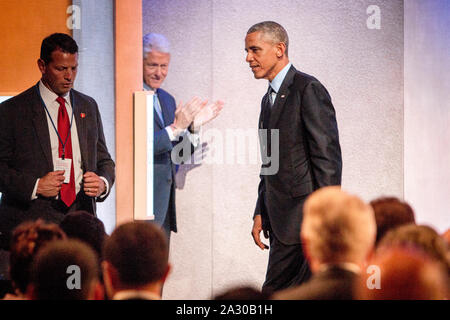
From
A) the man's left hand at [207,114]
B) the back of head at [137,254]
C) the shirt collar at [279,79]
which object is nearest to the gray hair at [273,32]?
the shirt collar at [279,79]

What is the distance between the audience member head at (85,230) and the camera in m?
2.80

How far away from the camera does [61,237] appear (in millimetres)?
2441

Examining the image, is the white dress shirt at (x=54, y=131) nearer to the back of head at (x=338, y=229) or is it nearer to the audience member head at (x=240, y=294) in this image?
the back of head at (x=338, y=229)

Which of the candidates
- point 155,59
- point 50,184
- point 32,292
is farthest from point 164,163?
point 32,292

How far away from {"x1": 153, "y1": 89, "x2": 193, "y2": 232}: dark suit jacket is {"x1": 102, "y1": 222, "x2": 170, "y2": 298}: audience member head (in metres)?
2.28

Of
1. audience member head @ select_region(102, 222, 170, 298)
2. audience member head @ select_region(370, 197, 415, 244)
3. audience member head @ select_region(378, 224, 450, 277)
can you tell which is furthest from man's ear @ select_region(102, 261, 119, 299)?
audience member head @ select_region(370, 197, 415, 244)

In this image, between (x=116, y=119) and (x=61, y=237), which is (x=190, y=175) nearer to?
(x=116, y=119)

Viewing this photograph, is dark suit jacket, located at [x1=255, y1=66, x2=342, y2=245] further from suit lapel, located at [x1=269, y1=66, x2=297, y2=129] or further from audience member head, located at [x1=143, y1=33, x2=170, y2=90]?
audience member head, located at [x1=143, y1=33, x2=170, y2=90]

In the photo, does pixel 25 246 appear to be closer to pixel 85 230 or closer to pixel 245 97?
pixel 85 230

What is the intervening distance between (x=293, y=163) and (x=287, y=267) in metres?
0.60

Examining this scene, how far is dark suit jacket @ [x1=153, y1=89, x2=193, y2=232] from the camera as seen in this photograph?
14.6 feet

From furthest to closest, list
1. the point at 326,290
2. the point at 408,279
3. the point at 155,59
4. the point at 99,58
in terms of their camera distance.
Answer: the point at 155,59
the point at 99,58
the point at 326,290
the point at 408,279

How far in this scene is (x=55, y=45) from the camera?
12.7 feet

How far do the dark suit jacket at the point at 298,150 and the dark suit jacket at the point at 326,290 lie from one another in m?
1.71
